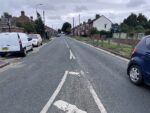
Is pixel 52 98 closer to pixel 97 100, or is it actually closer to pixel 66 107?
pixel 66 107

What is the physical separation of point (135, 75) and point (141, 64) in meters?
0.55

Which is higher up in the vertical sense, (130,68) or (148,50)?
(148,50)

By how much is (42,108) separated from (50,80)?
10.3ft

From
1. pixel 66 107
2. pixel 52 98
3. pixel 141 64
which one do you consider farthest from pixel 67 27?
pixel 66 107

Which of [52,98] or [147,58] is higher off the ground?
[147,58]

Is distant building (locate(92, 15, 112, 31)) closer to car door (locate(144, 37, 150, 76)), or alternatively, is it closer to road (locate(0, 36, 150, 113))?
road (locate(0, 36, 150, 113))

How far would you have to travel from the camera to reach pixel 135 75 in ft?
26.0

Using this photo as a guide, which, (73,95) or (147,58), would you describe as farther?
(147,58)

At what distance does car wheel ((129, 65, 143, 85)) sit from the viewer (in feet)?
25.0

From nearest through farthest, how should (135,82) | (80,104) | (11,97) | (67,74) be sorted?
1. (80,104)
2. (11,97)
3. (135,82)
4. (67,74)

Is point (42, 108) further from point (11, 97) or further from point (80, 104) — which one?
point (11, 97)

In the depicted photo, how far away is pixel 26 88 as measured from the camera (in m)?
7.41

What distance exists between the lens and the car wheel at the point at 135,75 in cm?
763

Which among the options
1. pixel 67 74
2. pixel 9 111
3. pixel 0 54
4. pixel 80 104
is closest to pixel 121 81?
pixel 67 74
